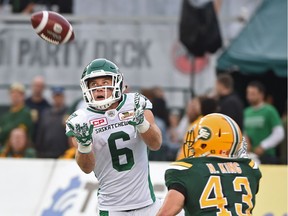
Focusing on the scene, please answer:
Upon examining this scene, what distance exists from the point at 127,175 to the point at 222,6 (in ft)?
22.9

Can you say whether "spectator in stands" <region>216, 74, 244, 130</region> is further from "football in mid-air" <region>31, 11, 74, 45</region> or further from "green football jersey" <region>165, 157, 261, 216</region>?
"green football jersey" <region>165, 157, 261, 216</region>

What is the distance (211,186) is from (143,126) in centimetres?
121

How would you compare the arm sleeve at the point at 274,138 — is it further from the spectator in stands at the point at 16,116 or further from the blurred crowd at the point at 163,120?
the spectator in stands at the point at 16,116

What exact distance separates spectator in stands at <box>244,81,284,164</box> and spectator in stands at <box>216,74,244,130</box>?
49cm

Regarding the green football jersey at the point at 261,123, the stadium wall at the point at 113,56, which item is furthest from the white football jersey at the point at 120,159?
the stadium wall at the point at 113,56

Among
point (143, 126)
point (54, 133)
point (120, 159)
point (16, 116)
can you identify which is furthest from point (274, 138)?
point (143, 126)

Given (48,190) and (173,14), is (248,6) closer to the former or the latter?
(173,14)

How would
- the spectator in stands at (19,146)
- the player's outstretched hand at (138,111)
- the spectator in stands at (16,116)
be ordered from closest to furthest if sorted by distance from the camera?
1. the player's outstretched hand at (138,111)
2. the spectator in stands at (19,146)
3. the spectator in stands at (16,116)

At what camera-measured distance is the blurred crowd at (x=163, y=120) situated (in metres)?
11.1

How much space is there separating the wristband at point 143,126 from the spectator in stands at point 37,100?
588cm

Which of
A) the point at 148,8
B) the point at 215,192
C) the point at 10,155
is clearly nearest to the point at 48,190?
the point at 10,155

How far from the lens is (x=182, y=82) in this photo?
44.0 ft

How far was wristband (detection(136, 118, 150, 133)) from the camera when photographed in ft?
22.6

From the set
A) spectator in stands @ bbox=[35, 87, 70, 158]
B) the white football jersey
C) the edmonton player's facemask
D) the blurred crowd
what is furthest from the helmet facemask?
spectator in stands @ bbox=[35, 87, 70, 158]
